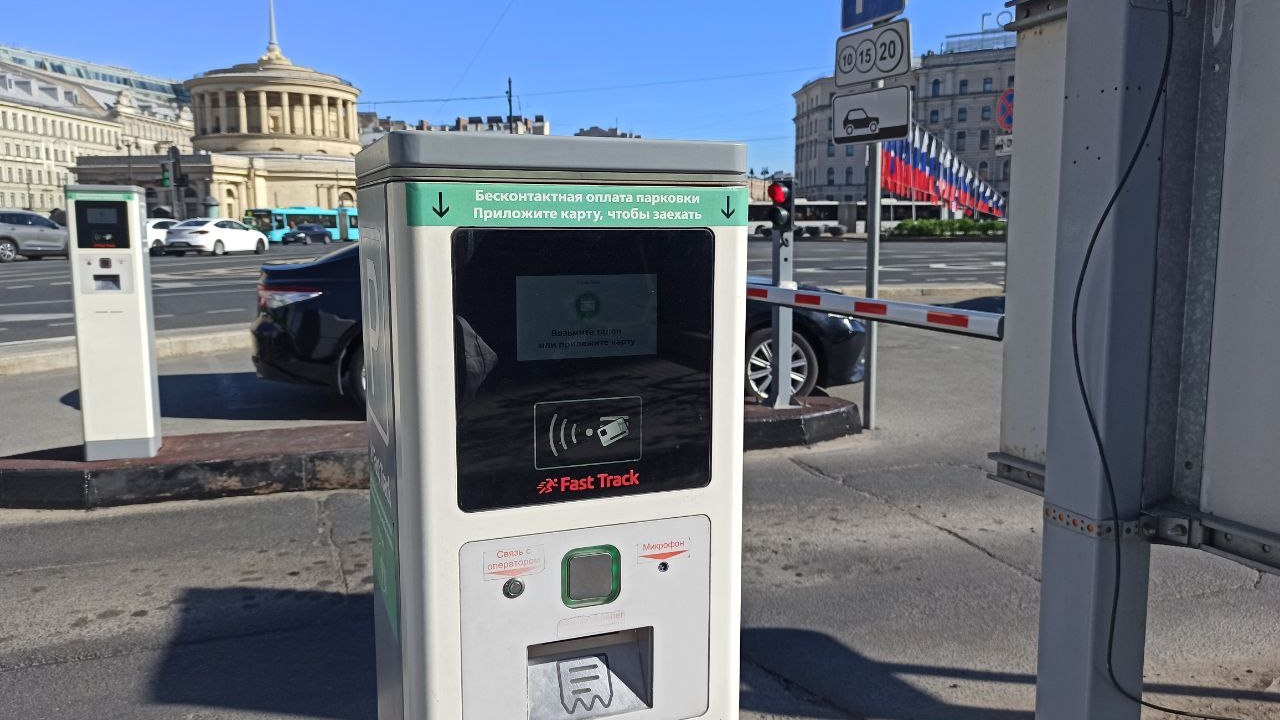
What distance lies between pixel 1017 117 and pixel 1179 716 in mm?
2134

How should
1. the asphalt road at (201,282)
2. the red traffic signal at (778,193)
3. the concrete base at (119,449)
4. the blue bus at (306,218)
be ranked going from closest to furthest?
the concrete base at (119,449)
the red traffic signal at (778,193)
the asphalt road at (201,282)
the blue bus at (306,218)

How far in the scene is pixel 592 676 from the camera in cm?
229

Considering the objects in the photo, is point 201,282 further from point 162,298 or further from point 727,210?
point 727,210

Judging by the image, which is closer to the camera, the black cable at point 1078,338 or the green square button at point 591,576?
the green square button at point 591,576

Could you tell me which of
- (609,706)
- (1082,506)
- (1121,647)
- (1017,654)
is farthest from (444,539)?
(1017,654)

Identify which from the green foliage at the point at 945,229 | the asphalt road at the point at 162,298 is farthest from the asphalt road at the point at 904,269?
the green foliage at the point at 945,229

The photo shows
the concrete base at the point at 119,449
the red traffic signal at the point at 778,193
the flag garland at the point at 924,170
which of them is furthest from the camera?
the flag garland at the point at 924,170

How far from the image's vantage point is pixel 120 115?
123 metres

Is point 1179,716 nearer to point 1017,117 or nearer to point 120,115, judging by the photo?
point 1017,117

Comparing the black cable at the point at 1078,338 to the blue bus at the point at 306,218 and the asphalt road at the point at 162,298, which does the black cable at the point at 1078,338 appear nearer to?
the asphalt road at the point at 162,298

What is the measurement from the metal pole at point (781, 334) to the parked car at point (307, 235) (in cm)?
5230

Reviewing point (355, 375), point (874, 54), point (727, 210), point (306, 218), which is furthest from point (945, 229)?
point (727, 210)

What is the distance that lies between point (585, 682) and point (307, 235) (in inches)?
2361

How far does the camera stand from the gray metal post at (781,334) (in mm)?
7617
